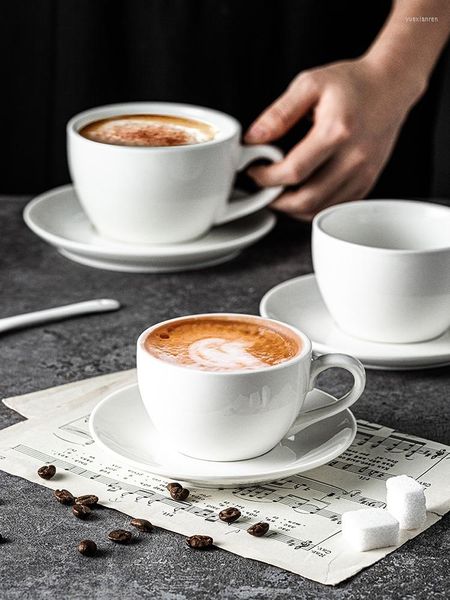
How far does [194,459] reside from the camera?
96cm

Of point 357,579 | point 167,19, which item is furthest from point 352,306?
point 167,19

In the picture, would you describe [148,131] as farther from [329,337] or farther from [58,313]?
[329,337]

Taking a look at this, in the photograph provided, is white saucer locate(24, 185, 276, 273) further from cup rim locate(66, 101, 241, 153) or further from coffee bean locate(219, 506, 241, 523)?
coffee bean locate(219, 506, 241, 523)

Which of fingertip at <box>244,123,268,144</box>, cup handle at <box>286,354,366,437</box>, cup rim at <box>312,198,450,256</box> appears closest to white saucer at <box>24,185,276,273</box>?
fingertip at <box>244,123,268,144</box>

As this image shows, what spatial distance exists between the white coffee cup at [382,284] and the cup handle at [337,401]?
0.74ft

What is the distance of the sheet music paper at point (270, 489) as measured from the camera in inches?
33.3

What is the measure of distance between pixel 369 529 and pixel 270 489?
13cm

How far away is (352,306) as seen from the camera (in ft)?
4.05

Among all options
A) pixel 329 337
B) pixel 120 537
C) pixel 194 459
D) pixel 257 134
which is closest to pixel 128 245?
pixel 257 134

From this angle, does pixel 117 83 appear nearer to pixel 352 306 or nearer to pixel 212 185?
pixel 212 185

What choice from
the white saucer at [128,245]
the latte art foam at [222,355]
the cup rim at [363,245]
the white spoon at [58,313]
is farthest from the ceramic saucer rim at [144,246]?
the latte art foam at [222,355]

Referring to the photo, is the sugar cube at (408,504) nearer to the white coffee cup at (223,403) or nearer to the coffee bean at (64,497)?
the white coffee cup at (223,403)

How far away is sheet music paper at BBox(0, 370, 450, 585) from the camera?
85 centimetres

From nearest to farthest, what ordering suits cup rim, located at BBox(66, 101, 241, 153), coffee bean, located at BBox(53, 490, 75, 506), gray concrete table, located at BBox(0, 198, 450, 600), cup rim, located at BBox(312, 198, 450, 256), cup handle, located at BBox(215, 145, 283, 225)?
1. gray concrete table, located at BBox(0, 198, 450, 600)
2. coffee bean, located at BBox(53, 490, 75, 506)
3. cup rim, located at BBox(312, 198, 450, 256)
4. cup rim, located at BBox(66, 101, 241, 153)
5. cup handle, located at BBox(215, 145, 283, 225)
